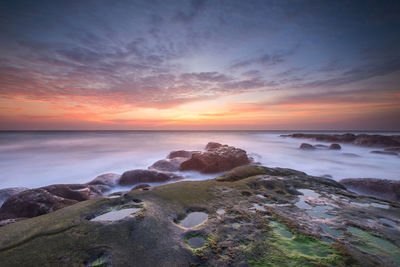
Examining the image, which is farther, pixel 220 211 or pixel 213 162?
pixel 213 162

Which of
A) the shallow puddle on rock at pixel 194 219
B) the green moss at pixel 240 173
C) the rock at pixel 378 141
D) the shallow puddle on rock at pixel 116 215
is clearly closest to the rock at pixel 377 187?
the green moss at pixel 240 173

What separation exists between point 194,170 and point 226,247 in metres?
7.24

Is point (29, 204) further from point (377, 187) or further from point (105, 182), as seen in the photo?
point (377, 187)

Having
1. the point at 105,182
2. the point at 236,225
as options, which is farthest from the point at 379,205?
the point at 105,182

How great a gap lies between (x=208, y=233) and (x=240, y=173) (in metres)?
2.76

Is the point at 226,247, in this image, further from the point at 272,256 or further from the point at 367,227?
the point at 367,227

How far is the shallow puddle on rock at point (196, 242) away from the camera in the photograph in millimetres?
2143

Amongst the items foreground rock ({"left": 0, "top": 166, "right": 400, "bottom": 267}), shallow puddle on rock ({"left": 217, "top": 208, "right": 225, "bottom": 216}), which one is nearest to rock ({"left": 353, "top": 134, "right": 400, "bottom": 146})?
foreground rock ({"left": 0, "top": 166, "right": 400, "bottom": 267})

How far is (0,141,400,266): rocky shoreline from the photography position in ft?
6.20

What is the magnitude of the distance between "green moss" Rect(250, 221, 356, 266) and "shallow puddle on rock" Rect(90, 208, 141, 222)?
1.79 m

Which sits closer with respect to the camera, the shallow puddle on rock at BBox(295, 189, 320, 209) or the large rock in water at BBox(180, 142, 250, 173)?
the shallow puddle on rock at BBox(295, 189, 320, 209)

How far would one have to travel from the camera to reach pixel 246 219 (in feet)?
8.58

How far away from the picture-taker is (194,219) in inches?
106

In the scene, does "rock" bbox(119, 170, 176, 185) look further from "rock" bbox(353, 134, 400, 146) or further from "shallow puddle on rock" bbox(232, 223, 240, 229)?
"rock" bbox(353, 134, 400, 146)
